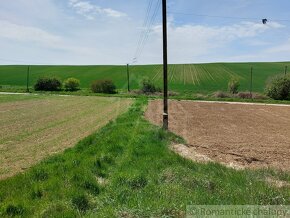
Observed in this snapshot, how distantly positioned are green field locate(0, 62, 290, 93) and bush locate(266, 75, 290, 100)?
15.4 metres

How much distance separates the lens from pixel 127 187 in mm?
7648

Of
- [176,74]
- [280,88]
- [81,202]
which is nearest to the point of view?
[81,202]

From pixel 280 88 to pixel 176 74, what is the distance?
3764 cm

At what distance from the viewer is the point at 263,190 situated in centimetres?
700

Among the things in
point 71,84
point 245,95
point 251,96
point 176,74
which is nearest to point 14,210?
point 251,96

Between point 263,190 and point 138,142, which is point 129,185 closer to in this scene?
point 263,190

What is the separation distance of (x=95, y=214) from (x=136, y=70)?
96.1 meters

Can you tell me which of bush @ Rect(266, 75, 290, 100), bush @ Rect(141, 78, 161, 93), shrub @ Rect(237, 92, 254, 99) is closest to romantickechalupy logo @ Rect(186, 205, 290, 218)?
bush @ Rect(266, 75, 290, 100)

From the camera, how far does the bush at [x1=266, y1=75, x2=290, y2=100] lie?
191 feet

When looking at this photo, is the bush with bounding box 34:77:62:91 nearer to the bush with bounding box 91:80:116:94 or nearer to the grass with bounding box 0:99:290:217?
the bush with bounding box 91:80:116:94

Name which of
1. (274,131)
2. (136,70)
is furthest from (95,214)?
(136,70)

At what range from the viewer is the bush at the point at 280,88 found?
5825cm

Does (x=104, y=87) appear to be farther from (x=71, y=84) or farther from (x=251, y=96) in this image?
(x=251, y=96)

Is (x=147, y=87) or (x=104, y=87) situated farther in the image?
(x=104, y=87)
